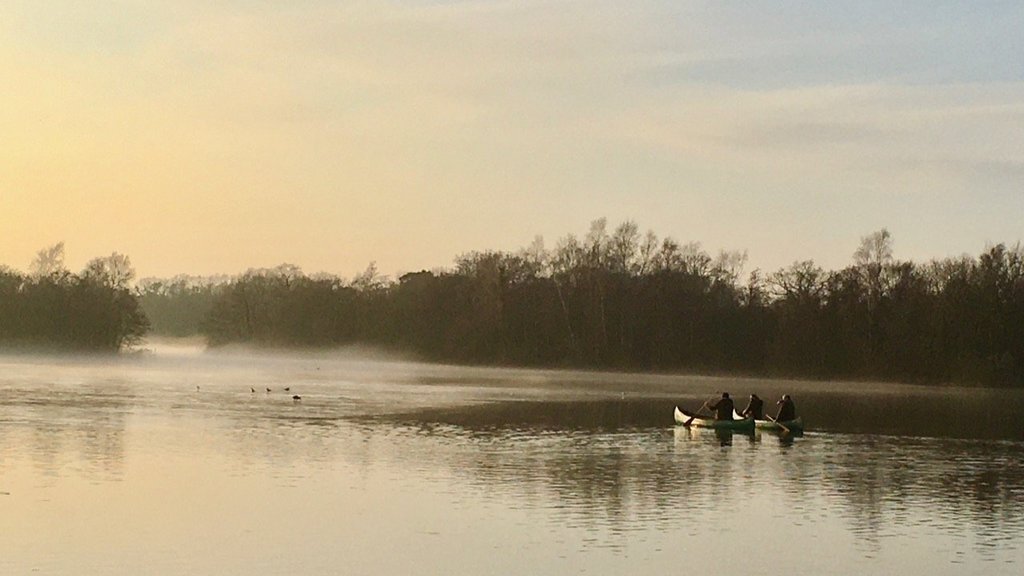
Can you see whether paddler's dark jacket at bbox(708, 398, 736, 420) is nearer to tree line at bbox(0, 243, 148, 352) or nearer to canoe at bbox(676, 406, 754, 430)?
canoe at bbox(676, 406, 754, 430)

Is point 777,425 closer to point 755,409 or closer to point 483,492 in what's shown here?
point 755,409

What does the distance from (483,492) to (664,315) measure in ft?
285

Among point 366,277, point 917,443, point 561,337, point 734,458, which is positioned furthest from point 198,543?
point 366,277

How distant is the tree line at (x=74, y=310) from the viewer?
409ft

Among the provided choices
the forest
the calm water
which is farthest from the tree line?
the calm water

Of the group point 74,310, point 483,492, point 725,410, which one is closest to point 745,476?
point 483,492

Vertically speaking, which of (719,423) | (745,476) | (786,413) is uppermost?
(786,413)

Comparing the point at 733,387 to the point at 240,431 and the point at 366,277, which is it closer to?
the point at 240,431

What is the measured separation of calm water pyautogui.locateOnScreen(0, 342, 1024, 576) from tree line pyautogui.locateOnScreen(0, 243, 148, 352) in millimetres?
72361

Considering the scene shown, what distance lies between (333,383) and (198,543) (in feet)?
201

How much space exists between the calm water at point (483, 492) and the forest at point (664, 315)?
132 feet

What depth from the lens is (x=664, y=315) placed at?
372 ft

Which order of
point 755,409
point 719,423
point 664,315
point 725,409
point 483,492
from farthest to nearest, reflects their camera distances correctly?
point 664,315 → point 755,409 → point 725,409 → point 719,423 → point 483,492

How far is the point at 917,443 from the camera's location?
43094mm
